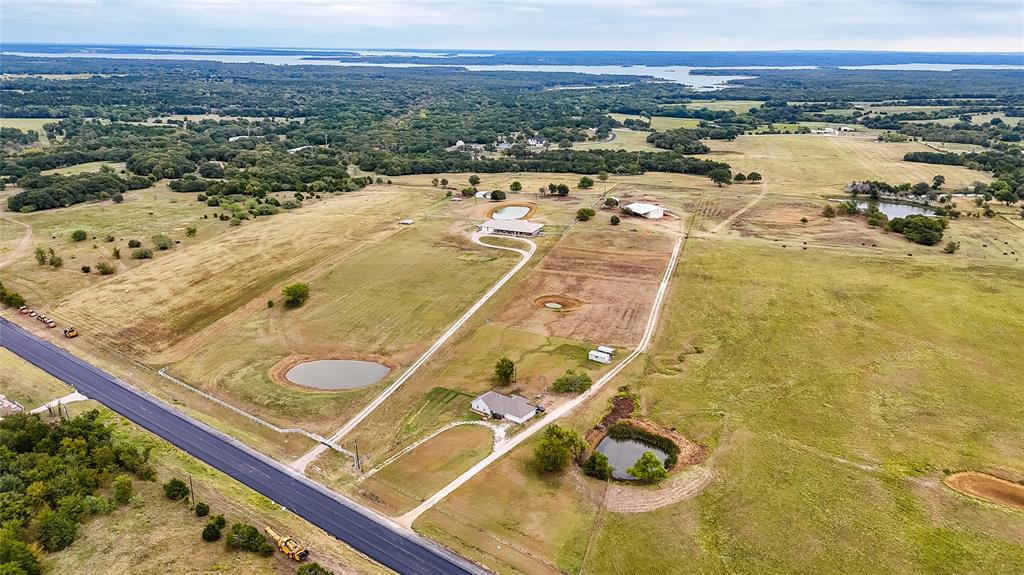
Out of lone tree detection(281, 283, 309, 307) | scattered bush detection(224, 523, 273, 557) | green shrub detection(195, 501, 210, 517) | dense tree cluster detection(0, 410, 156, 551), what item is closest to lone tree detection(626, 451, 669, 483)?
scattered bush detection(224, 523, 273, 557)

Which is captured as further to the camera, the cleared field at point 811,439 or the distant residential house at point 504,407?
the distant residential house at point 504,407

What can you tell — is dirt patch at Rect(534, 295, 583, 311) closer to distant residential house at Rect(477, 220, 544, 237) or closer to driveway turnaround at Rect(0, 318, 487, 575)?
distant residential house at Rect(477, 220, 544, 237)

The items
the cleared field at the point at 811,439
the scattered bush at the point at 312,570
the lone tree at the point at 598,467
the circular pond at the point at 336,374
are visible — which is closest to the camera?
the scattered bush at the point at 312,570

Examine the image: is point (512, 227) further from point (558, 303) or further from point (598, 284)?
point (558, 303)

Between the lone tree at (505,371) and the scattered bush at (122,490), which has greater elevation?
the lone tree at (505,371)

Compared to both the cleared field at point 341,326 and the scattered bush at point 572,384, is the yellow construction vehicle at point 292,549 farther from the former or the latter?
the scattered bush at point 572,384

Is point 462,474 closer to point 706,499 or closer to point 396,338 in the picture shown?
point 706,499

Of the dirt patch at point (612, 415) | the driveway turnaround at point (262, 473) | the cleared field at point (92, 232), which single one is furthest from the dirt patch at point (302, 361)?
the cleared field at point (92, 232)

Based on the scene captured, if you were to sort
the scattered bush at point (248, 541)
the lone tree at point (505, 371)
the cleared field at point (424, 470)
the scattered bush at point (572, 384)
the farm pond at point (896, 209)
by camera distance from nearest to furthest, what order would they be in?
1. the scattered bush at point (248, 541)
2. the cleared field at point (424, 470)
3. the scattered bush at point (572, 384)
4. the lone tree at point (505, 371)
5. the farm pond at point (896, 209)
